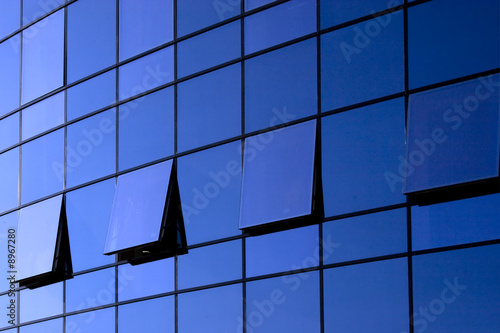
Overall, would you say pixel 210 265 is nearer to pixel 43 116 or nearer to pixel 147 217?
pixel 147 217

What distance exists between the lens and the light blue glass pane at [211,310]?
21.1 m

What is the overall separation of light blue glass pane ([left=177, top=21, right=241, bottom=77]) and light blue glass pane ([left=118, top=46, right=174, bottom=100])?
384 mm

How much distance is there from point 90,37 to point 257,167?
7477mm

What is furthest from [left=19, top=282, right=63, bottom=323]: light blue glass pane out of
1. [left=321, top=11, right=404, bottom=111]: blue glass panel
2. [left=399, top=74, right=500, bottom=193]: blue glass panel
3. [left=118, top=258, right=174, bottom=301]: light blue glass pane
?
[left=399, top=74, right=500, bottom=193]: blue glass panel

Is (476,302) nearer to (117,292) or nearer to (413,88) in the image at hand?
(413,88)

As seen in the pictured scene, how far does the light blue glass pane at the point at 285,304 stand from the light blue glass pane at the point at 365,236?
0.68 meters

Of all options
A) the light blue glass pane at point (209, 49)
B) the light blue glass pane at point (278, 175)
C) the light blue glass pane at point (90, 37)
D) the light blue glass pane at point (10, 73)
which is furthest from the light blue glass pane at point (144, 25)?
the light blue glass pane at point (10, 73)

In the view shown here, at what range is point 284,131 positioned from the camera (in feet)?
67.9

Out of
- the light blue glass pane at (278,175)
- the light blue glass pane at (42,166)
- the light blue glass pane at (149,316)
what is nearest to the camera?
the light blue glass pane at (278,175)

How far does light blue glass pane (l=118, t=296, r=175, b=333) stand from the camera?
22.6 metres

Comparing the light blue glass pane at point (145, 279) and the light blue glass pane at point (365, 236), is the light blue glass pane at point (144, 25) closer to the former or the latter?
the light blue glass pane at point (145, 279)

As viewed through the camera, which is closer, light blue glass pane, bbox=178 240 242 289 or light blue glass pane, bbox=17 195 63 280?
light blue glass pane, bbox=178 240 242 289

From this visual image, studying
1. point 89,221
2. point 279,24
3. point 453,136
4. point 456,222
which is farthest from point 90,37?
point 456,222

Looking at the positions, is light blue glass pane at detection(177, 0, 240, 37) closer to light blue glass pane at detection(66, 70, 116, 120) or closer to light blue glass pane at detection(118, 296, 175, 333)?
light blue glass pane at detection(66, 70, 116, 120)
